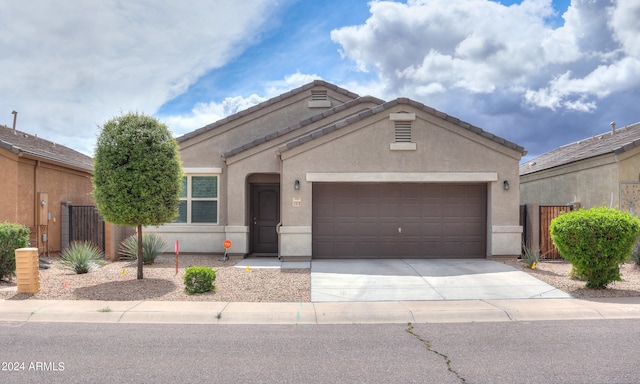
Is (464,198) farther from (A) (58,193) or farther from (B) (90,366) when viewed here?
(A) (58,193)

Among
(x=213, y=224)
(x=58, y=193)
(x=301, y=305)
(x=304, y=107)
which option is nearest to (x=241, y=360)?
(x=301, y=305)

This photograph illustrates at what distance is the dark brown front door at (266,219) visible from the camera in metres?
15.6

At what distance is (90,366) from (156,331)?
167 centimetres

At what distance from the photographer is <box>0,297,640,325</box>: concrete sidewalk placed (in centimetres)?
780

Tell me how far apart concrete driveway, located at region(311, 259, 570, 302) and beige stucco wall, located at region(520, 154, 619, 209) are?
4922 mm

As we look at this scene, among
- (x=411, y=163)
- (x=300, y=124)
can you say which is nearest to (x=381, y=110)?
(x=411, y=163)

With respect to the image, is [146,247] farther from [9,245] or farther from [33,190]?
[33,190]

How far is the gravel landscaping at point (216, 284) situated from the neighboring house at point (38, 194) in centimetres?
242

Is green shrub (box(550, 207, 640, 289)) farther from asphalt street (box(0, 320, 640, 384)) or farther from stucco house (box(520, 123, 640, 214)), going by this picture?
stucco house (box(520, 123, 640, 214))

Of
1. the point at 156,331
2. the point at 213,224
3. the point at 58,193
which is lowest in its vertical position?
the point at 156,331

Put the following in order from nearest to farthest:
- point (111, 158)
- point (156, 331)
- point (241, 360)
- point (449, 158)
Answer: point (241, 360) < point (156, 331) < point (111, 158) < point (449, 158)

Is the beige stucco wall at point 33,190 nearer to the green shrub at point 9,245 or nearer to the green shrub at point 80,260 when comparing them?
the green shrub at point 80,260

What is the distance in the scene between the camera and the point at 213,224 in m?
15.0

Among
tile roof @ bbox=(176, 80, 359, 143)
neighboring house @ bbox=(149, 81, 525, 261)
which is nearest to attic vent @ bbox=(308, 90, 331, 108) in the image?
tile roof @ bbox=(176, 80, 359, 143)
